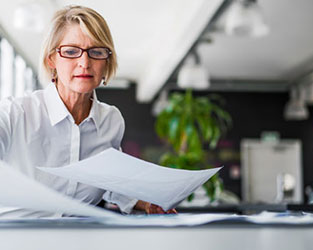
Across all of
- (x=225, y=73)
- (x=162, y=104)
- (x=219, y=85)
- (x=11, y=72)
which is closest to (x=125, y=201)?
(x=11, y=72)

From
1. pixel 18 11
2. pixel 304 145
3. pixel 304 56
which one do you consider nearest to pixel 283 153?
pixel 304 145

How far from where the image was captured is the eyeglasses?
91 cm

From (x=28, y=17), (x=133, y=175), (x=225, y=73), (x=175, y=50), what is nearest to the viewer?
(x=133, y=175)

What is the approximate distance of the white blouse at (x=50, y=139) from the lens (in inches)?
37.4

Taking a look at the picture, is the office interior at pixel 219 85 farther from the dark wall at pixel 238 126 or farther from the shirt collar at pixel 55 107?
the shirt collar at pixel 55 107

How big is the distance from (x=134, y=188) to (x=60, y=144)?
1.21 feet

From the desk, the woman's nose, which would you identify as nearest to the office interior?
the desk

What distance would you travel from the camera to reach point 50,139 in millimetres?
993

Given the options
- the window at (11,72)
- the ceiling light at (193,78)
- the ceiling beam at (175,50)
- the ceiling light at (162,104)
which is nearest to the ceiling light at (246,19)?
the ceiling beam at (175,50)

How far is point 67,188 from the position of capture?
0.97 m

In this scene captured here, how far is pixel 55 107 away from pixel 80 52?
16 cm

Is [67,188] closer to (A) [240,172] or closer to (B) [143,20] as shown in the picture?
(B) [143,20]

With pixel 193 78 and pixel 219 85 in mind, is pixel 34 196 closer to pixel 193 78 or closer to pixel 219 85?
pixel 193 78

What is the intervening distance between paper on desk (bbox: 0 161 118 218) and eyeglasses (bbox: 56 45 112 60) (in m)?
0.42
